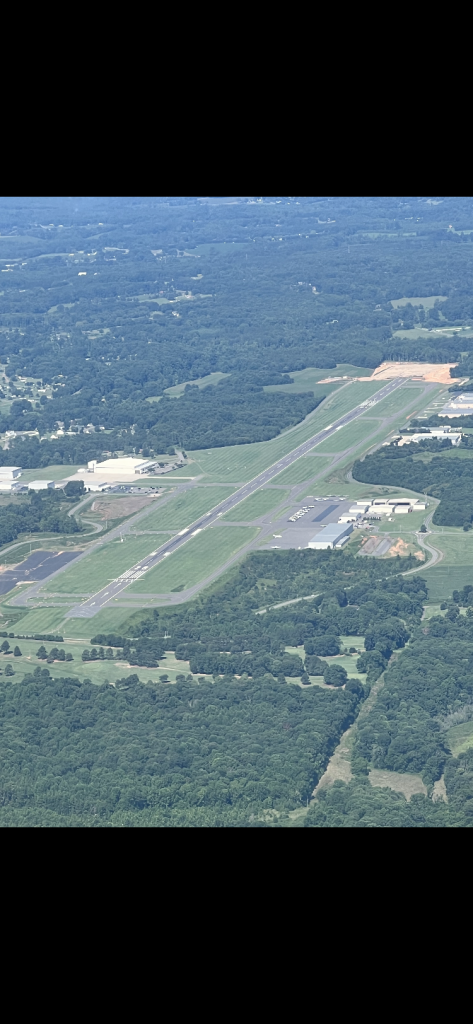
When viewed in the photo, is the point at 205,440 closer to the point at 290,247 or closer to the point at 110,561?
the point at 110,561

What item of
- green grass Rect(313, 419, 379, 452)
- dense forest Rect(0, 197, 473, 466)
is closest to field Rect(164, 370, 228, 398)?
dense forest Rect(0, 197, 473, 466)

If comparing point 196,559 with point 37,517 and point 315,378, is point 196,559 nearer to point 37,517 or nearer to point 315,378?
point 37,517

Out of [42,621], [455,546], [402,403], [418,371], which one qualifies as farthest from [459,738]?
[418,371]

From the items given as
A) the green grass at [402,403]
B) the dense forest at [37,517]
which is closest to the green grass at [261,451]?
the green grass at [402,403]

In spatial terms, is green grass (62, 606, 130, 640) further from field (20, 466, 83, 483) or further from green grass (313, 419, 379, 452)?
green grass (313, 419, 379, 452)

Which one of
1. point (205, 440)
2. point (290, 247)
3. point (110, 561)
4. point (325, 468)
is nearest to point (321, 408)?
point (205, 440)
